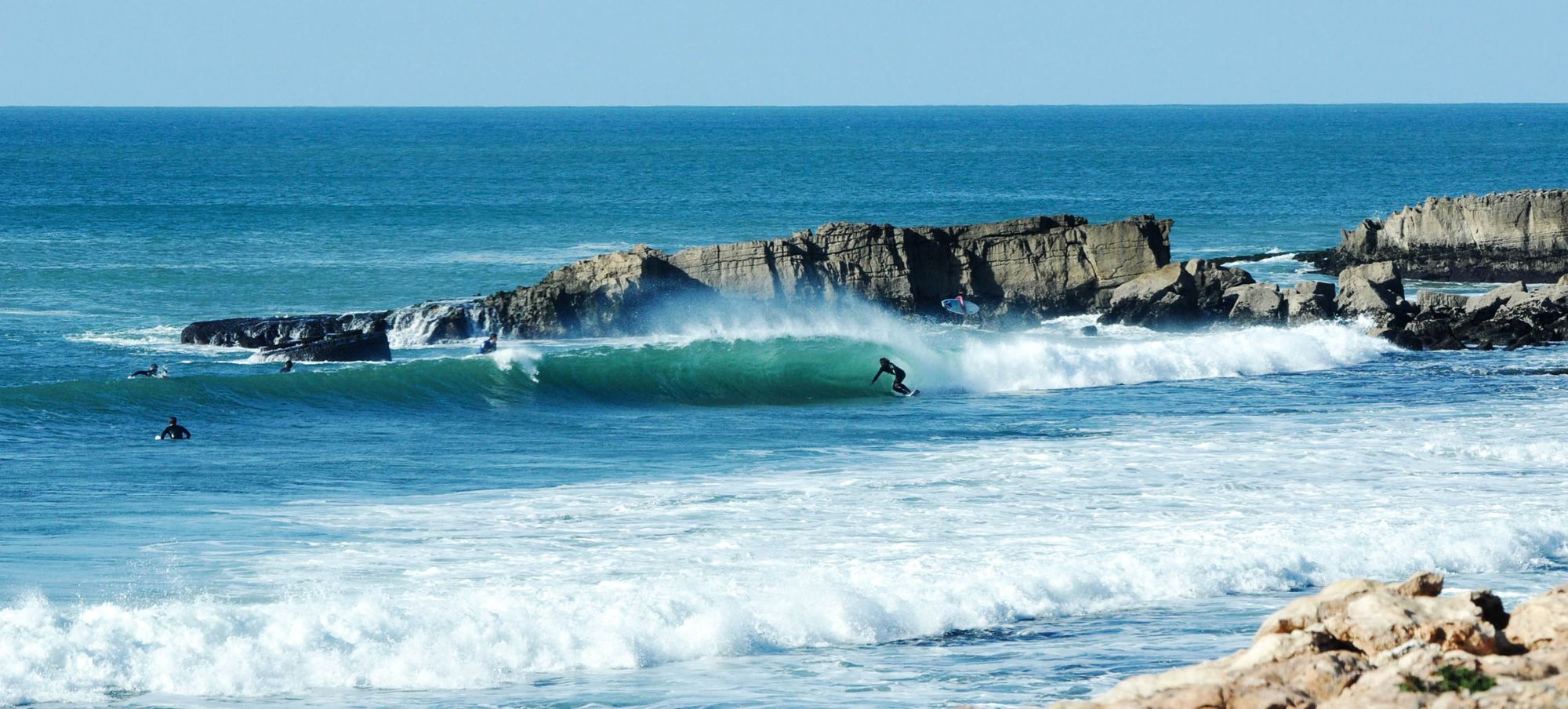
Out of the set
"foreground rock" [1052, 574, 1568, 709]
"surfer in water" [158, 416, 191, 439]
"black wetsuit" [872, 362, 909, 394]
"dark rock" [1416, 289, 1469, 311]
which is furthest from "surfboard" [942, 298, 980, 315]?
"foreground rock" [1052, 574, 1568, 709]

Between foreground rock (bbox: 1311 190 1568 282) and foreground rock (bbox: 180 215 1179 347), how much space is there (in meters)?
10.4

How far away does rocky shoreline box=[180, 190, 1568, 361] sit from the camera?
3534 centimetres

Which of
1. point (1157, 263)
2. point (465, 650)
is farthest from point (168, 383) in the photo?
point (1157, 263)

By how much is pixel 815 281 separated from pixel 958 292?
3.36 meters

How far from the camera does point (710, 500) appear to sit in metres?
19.1

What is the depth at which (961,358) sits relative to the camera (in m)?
31.7

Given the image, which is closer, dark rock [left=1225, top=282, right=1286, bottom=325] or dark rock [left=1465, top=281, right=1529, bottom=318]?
dark rock [left=1465, top=281, right=1529, bottom=318]

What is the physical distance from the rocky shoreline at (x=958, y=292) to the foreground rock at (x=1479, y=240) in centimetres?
529

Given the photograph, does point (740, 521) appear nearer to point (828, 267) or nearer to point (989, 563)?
point (989, 563)

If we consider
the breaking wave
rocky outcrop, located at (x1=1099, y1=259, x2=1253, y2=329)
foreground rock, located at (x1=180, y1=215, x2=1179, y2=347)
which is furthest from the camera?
rocky outcrop, located at (x1=1099, y1=259, x2=1253, y2=329)

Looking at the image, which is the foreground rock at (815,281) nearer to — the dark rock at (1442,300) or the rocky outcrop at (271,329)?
the rocky outcrop at (271,329)

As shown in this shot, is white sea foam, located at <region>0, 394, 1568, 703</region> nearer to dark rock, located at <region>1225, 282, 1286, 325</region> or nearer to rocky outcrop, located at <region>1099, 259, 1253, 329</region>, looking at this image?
dark rock, located at <region>1225, 282, 1286, 325</region>

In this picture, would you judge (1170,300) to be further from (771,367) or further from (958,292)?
(771,367)

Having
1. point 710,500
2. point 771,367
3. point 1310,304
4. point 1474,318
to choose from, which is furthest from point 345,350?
point 1474,318
